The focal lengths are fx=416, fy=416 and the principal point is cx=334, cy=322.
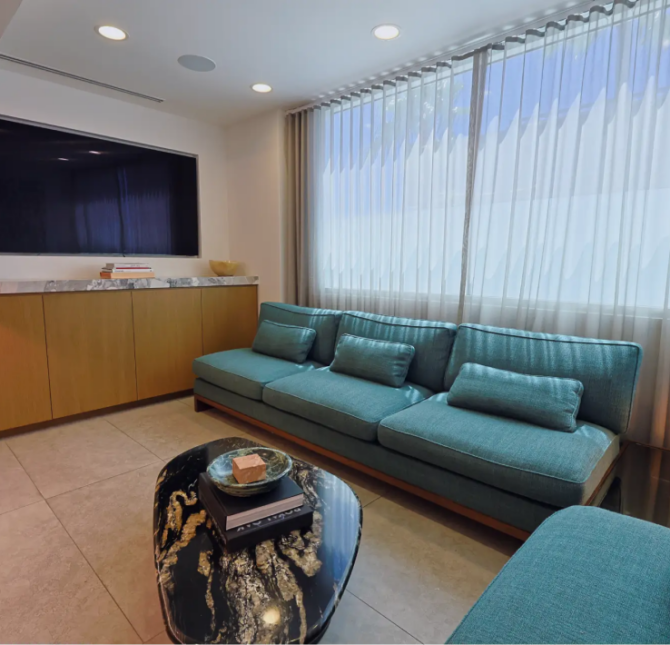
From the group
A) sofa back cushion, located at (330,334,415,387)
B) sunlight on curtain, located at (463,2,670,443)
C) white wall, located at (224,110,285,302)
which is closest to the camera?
sunlight on curtain, located at (463,2,670,443)

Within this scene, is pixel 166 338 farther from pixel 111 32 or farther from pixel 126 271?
pixel 111 32

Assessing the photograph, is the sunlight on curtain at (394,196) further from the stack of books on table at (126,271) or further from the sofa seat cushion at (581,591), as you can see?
the sofa seat cushion at (581,591)

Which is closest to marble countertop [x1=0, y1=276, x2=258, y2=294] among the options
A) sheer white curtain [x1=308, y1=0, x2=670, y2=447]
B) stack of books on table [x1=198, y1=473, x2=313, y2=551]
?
sheer white curtain [x1=308, y1=0, x2=670, y2=447]

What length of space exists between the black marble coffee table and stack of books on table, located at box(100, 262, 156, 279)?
2342mm

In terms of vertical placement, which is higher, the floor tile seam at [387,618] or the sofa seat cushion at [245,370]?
the sofa seat cushion at [245,370]

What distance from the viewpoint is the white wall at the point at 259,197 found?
3.73 metres

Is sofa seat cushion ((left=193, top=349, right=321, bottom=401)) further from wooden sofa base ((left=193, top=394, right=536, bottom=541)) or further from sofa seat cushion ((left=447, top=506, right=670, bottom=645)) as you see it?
sofa seat cushion ((left=447, top=506, right=670, bottom=645))

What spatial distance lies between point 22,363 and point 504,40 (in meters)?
3.63

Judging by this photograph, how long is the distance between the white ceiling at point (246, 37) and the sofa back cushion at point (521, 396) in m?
1.92

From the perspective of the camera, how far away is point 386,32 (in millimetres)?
2434

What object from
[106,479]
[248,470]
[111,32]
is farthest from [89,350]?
[248,470]

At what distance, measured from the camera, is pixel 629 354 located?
6.27 ft

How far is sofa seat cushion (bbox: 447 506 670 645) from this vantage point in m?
0.84

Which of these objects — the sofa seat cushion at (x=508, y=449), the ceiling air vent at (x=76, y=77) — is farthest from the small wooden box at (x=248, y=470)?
the ceiling air vent at (x=76, y=77)
